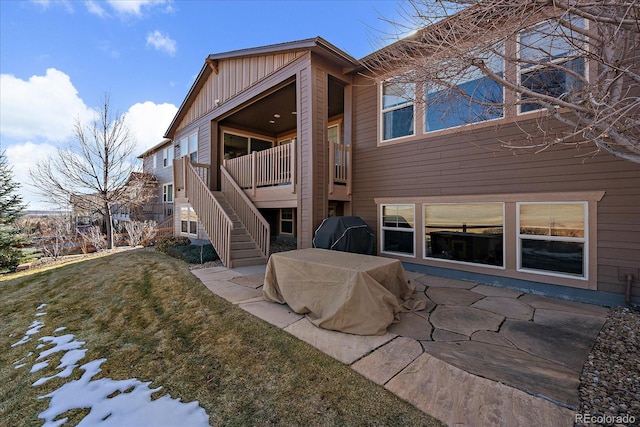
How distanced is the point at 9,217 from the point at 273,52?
11140 millimetres

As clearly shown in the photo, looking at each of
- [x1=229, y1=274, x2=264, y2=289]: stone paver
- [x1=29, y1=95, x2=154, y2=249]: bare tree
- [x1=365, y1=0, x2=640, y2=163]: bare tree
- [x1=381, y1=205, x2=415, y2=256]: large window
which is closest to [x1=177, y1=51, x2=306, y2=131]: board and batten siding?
[x1=365, y1=0, x2=640, y2=163]: bare tree

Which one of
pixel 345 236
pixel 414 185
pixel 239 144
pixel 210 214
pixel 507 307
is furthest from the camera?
pixel 239 144

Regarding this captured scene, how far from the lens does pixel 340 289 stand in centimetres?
327

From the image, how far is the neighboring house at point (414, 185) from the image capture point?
13.5 ft

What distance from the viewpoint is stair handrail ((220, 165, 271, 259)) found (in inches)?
278

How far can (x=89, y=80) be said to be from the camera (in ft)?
41.4

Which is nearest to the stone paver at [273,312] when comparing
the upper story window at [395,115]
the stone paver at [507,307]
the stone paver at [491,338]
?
the stone paver at [491,338]

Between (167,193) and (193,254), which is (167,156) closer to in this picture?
(167,193)

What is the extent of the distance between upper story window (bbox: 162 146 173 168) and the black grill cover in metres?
14.5

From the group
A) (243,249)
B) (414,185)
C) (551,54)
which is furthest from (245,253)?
(551,54)

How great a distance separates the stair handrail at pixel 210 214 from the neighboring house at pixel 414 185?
2.0 inches

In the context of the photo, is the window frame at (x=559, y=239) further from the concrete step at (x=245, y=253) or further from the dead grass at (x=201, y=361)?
Answer: the concrete step at (x=245, y=253)

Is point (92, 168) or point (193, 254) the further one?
point (92, 168)

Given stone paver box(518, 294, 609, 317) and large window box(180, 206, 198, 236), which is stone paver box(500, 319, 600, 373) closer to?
stone paver box(518, 294, 609, 317)
